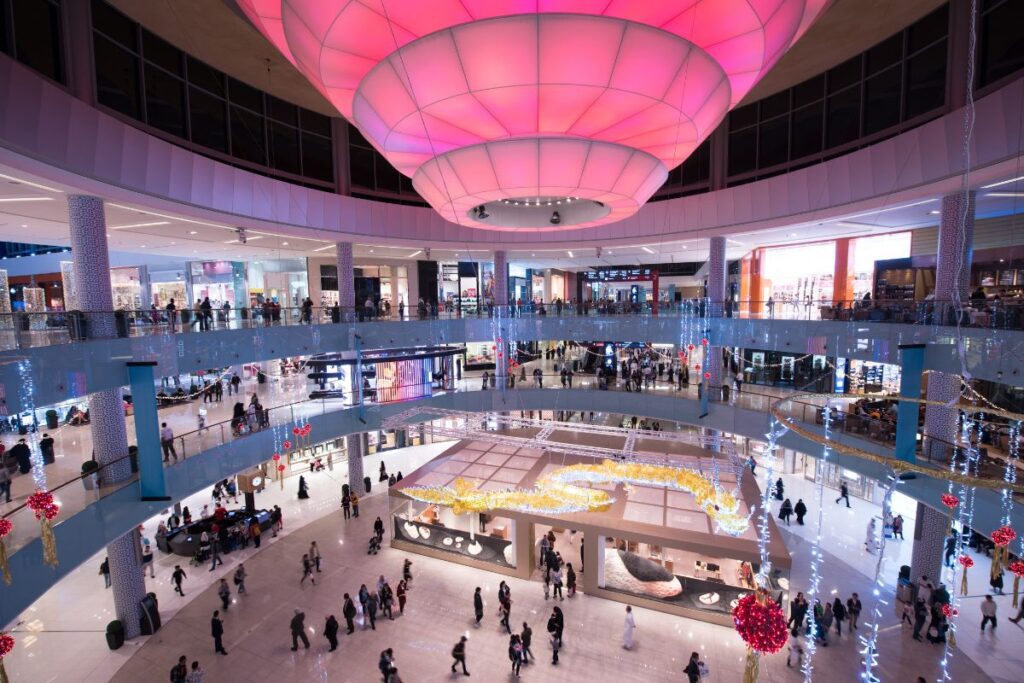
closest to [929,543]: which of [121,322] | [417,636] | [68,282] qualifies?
[417,636]

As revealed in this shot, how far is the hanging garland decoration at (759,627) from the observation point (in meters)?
5.48

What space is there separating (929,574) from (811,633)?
5.82 m

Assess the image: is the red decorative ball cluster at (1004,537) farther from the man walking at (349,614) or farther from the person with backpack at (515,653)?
the man walking at (349,614)

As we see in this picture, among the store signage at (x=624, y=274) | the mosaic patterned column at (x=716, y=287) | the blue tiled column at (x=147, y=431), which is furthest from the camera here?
the store signage at (x=624, y=274)

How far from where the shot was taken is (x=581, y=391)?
24.8 m

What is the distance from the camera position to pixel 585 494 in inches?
581

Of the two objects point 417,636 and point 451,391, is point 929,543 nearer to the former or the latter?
point 417,636

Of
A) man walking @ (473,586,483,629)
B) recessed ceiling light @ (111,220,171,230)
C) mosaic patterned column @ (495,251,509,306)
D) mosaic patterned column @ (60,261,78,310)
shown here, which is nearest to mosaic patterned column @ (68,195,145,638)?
recessed ceiling light @ (111,220,171,230)

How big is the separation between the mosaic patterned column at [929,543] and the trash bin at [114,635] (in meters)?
24.6

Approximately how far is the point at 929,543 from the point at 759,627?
14545 millimetres

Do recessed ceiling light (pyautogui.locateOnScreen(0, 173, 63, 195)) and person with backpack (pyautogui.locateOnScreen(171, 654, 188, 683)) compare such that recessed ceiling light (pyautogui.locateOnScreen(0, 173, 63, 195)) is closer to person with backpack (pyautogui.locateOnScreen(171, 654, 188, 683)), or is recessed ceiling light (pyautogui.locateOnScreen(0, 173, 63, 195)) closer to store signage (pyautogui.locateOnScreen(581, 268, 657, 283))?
person with backpack (pyautogui.locateOnScreen(171, 654, 188, 683))

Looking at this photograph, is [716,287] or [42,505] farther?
[716,287]

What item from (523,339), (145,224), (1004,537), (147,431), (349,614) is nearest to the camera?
(1004,537)

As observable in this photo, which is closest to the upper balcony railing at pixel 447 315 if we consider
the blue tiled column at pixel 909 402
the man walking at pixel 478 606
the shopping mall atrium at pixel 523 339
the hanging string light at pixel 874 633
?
the shopping mall atrium at pixel 523 339
